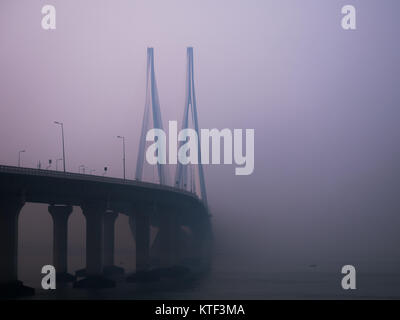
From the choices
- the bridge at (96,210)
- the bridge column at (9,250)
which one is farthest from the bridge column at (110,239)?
the bridge column at (9,250)

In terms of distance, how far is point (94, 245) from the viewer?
80.5 m

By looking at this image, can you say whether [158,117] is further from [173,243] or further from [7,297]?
[7,297]

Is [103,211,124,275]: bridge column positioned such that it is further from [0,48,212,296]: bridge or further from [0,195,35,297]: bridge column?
[0,195,35,297]: bridge column

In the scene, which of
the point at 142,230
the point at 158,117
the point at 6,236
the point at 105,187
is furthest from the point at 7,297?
the point at 158,117

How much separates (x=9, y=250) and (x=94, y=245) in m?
18.4

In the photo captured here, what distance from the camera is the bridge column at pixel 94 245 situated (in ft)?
261

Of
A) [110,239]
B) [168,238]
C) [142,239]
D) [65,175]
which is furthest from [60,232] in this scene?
[168,238]

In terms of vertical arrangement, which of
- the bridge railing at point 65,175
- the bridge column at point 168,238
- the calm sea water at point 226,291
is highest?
the bridge railing at point 65,175

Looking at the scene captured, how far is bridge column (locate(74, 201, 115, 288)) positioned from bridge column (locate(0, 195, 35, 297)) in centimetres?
1583

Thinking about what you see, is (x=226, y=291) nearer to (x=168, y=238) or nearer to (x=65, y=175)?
(x=65, y=175)

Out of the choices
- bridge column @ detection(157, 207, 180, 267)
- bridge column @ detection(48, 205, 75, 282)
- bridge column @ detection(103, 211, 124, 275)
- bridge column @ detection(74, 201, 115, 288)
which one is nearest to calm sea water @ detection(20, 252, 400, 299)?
bridge column @ detection(74, 201, 115, 288)

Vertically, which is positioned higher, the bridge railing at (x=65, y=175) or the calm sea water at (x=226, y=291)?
the bridge railing at (x=65, y=175)

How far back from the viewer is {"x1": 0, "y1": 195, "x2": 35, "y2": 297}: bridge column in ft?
202

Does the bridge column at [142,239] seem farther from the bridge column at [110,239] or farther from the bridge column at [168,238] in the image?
the bridge column at [110,239]
